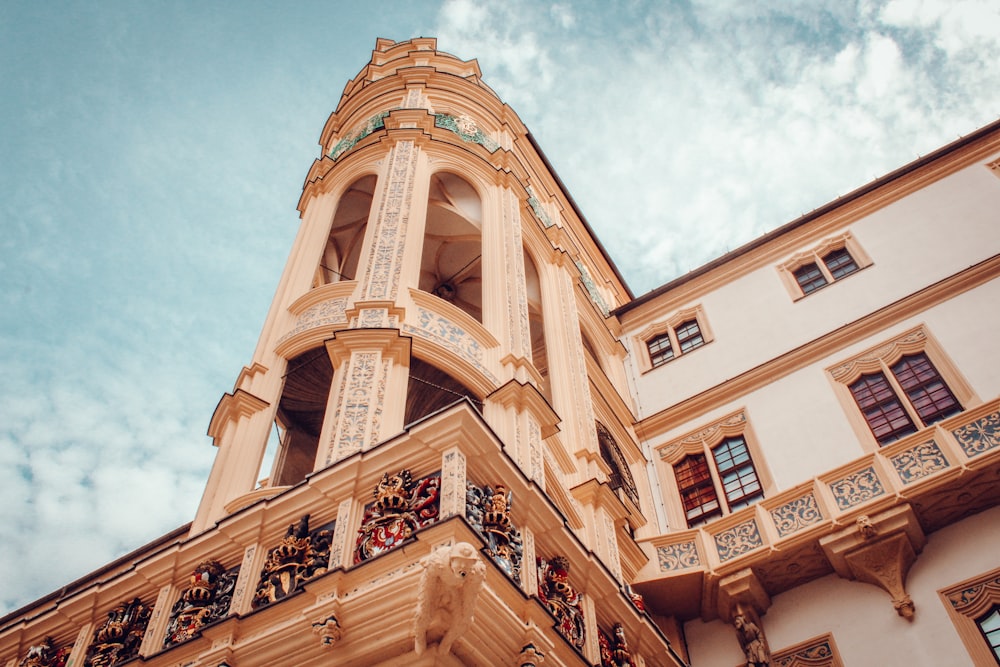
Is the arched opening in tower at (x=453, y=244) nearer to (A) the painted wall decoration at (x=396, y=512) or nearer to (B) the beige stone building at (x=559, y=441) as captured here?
(B) the beige stone building at (x=559, y=441)

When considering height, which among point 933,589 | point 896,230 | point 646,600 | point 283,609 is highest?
point 896,230

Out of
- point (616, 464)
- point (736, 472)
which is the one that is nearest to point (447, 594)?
point (616, 464)

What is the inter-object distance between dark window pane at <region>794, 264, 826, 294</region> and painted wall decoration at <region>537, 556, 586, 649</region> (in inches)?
493

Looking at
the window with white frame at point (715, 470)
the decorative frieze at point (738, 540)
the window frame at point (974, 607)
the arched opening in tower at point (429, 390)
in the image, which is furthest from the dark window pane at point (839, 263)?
the arched opening in tower at point (429, 390)

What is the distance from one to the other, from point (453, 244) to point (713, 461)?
24.5 feet

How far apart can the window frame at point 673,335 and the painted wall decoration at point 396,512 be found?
1305 centimetres

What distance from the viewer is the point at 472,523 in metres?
8.41

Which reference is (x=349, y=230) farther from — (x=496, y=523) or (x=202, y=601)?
(x=496, y=523)

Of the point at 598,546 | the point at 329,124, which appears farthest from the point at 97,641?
the point at 329,124

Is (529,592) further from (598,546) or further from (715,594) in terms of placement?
(715,594)

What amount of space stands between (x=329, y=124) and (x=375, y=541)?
15.5 m

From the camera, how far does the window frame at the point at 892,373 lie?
1541 cm

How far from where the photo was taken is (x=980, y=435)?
45.0ft

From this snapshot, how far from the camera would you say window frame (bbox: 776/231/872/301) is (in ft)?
65.4
